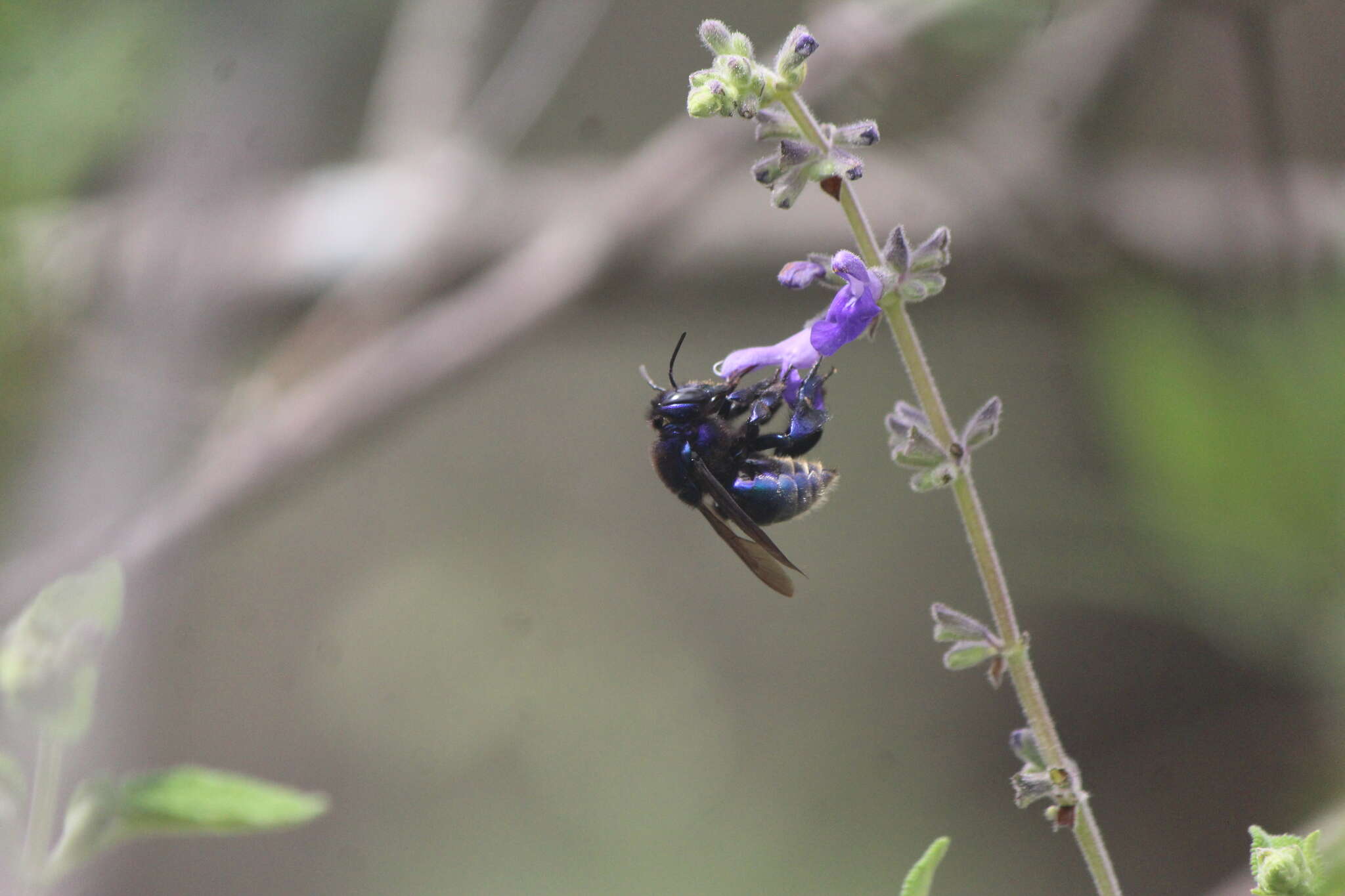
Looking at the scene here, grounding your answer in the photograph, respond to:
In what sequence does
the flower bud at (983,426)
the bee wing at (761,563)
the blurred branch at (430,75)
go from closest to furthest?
1. the flower bud at (983,426)
2. the bee wing at (761,563)
3. the blurred branch at (430,75)

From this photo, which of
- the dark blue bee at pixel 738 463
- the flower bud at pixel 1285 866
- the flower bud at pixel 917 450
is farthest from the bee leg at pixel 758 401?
the flower bud at pixel 1285 866

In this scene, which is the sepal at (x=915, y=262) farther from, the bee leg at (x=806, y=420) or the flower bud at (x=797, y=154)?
the bee leg at (x=806, y=420)

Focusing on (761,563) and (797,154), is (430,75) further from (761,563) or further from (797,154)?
(797,154)

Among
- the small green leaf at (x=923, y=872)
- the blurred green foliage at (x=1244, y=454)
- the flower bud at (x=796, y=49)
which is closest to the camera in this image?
the small green leaf at (x=923, y=872)

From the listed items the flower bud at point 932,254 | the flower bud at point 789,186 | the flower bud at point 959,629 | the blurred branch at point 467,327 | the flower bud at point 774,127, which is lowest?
the flower bud at point 959,629

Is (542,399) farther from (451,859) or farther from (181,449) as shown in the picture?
(181,449)

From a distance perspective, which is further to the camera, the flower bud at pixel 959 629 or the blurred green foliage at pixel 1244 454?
the blurred green foliage at pixel 1244 454

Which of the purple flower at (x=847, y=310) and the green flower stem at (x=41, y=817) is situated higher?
the purple flower at (x=847, y=310)
